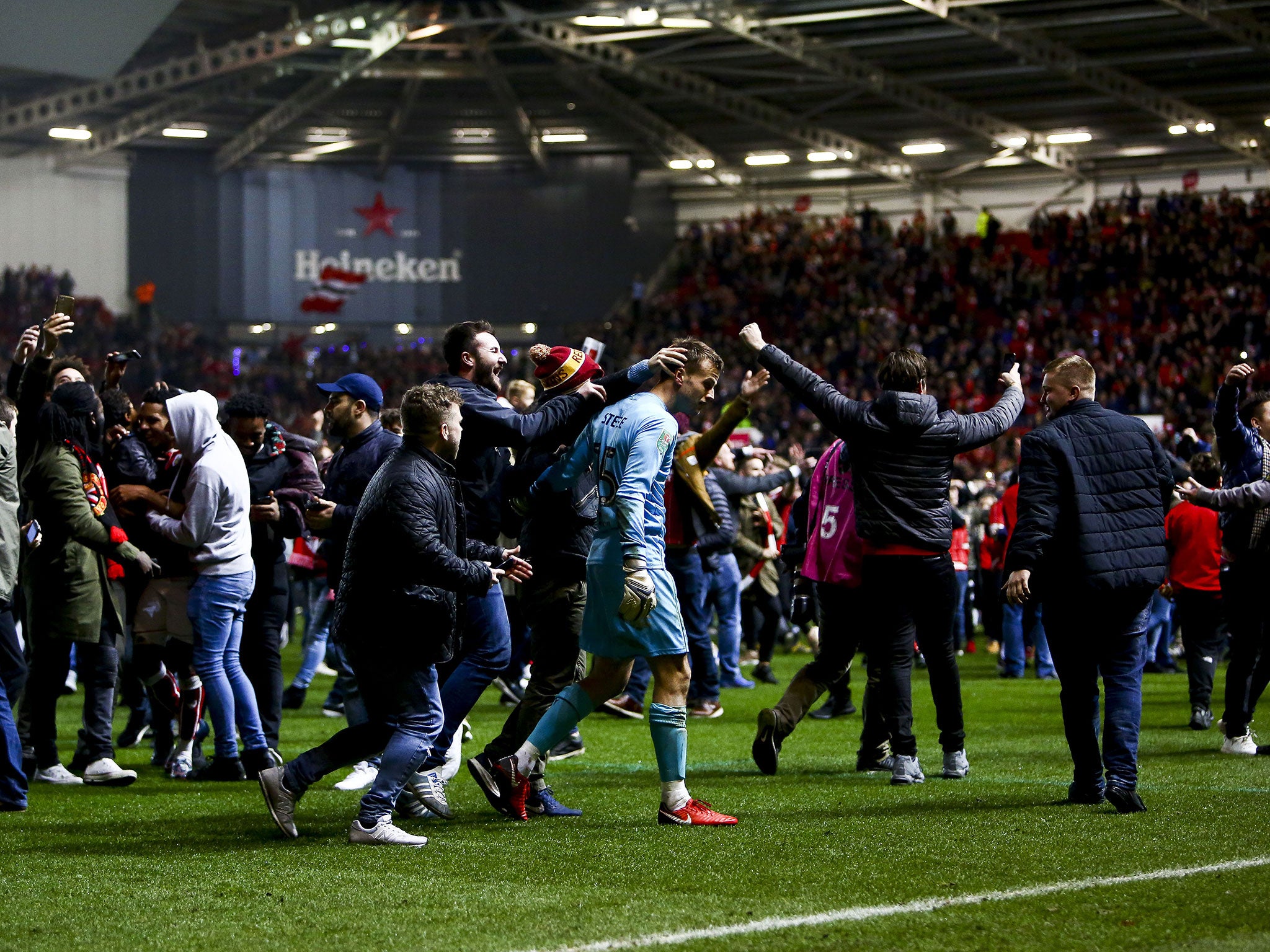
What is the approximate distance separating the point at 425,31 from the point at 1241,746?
85.4 feet

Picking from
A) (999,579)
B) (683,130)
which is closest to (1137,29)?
(683,130)

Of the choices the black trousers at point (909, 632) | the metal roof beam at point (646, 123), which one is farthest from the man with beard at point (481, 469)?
the metal roof beam at point (646, 123)

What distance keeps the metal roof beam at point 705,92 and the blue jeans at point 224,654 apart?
24544 mm

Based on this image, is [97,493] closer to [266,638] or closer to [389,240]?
[266,638]

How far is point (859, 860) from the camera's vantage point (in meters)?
5.71

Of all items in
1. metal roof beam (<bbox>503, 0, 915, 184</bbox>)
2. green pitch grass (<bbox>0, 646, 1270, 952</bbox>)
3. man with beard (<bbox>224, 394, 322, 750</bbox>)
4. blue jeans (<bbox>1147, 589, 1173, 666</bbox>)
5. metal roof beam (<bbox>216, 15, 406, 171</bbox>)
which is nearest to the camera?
green pitch grass (<bbox>0, 646, 1270, 952</bbox>)

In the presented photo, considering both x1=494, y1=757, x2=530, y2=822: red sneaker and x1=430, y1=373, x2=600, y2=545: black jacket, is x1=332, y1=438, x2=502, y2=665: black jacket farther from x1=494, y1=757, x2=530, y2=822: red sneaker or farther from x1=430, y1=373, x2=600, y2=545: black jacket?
x1=494, y1=757, x2=530, y2=822: red sneaker

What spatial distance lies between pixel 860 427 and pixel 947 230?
32.4m

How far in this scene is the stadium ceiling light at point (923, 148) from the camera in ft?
124

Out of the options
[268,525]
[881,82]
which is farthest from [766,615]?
[881,82]

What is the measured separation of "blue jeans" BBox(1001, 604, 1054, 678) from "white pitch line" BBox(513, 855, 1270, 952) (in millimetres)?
8927

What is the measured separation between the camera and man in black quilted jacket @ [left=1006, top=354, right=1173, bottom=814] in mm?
6727

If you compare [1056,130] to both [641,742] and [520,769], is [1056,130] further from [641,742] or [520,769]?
[520,769]

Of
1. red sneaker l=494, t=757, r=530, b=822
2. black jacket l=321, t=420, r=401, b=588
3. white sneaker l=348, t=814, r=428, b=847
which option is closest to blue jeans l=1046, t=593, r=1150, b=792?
red sneaker l=494, t=757, r=530, b=822
